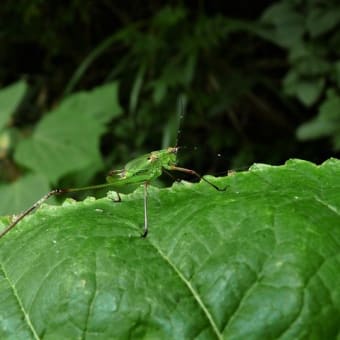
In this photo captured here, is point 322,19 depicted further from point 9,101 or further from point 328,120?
point 9,101

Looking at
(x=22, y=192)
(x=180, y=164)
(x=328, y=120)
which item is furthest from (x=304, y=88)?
(x=22, y=192)

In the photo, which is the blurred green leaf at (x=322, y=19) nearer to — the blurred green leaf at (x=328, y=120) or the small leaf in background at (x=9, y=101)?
the blurred green leaf at (x=328, y=120)

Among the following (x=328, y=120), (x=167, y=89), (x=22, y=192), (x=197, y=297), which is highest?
(x=167, y=89)

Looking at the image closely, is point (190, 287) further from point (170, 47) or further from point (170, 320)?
point (170, 47)

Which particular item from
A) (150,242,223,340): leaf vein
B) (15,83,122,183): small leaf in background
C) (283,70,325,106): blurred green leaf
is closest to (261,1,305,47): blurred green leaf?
(283,70,325,106): blurred green leaf

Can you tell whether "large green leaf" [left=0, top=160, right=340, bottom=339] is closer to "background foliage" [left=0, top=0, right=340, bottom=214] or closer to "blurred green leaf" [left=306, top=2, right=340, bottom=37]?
"background foliage" [left=0, top=0, right=340, bottom=214]

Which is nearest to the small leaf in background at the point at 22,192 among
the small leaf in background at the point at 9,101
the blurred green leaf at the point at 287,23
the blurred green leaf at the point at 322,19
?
the small leaf in background at the point at 9,101
